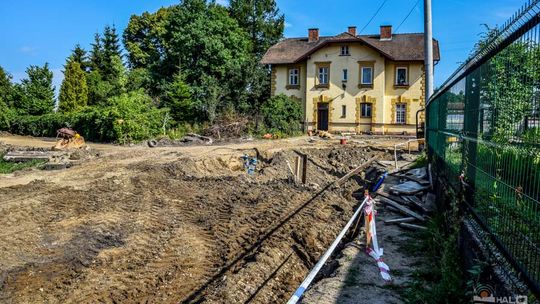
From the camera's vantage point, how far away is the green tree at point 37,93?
42219 millimetres

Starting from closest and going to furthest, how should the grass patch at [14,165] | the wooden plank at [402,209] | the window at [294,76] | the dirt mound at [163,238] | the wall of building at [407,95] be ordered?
the dirt mound at [163,238] → the wooden plank at [402,209] → the grass patch at [14,165] → the wall of building at [407,95] → the window at [294,76]

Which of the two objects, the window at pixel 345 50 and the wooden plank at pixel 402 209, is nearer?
the wooden plank at pixel 402 209

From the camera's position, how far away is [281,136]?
31.7 metres

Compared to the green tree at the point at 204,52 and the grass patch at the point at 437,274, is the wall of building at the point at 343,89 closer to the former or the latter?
the green tree at the point at 204,52

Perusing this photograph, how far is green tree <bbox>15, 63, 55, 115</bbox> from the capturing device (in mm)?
42219

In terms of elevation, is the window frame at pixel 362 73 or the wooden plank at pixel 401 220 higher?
the window frame at pixel 362 73

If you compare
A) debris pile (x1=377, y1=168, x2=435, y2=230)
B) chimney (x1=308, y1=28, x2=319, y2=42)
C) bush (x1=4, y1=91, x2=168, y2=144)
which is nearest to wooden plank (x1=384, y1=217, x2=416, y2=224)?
debris pile (x1=377, y1=168, x2=435, y2=230)

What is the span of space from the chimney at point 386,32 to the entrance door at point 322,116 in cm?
802

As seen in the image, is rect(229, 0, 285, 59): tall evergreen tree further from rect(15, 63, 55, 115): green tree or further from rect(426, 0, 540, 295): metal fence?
rect(426, 0, 540, 295): metal fence

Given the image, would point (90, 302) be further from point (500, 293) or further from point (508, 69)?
point (508, 69)

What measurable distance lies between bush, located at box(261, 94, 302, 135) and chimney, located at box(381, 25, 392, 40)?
10.0m

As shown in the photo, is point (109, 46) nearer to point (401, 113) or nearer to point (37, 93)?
point (37, 93)

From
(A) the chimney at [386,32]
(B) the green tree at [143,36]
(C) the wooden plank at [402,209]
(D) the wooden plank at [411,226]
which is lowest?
(D) the wooden plank at [411,226]

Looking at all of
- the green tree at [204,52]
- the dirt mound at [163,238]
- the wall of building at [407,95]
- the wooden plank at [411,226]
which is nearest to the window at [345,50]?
the wall of building at [407,95]
